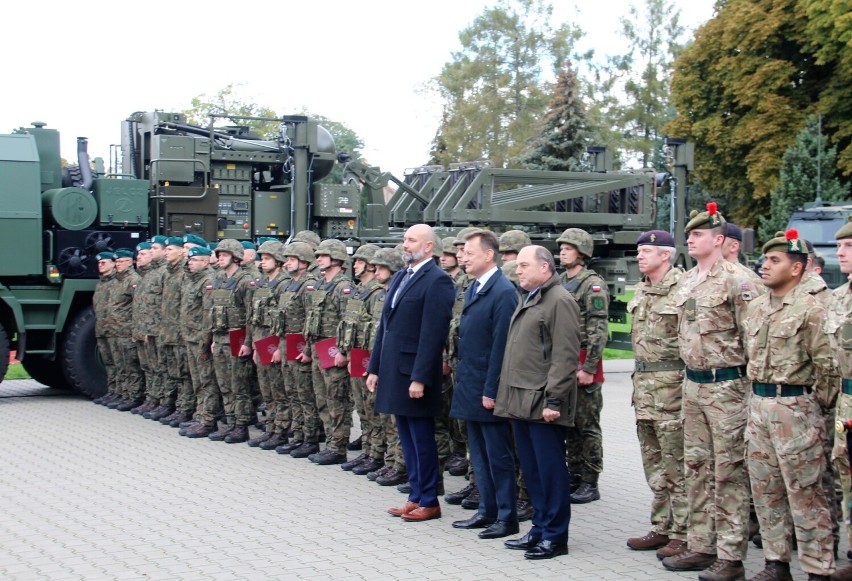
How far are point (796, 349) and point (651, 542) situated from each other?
6.02ft

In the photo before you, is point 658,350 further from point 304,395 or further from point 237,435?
point 237,435

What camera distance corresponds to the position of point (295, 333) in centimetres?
1074

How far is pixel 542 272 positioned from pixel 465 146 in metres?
39.7

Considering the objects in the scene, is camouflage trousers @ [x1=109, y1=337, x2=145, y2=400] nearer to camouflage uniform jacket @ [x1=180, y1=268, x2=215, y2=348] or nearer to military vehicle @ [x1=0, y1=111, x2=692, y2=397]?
military vehicle @ [x1=0, y1=111, x2=692, y2=397]

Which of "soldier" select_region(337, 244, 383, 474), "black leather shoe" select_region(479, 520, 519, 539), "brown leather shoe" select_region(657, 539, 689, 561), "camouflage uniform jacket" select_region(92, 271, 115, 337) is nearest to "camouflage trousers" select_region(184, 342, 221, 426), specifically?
"camouflage uniform jacket" select_region(92, 271, 115, 337)

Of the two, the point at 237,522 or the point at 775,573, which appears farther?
the point at 237,522

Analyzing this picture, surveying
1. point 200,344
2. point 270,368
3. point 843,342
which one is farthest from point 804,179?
point 843,342

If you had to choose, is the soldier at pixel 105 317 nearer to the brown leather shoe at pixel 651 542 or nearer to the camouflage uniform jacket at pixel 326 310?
the camouflage uniform jacket at pixel 326 310

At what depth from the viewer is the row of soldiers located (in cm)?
584

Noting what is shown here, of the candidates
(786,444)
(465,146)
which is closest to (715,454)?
(786,444)

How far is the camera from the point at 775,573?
6051 mm

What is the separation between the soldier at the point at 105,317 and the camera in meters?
14.0

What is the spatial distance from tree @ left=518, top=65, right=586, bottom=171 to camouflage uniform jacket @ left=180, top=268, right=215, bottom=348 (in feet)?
79.7

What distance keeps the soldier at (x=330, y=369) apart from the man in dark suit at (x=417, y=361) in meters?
2.15
